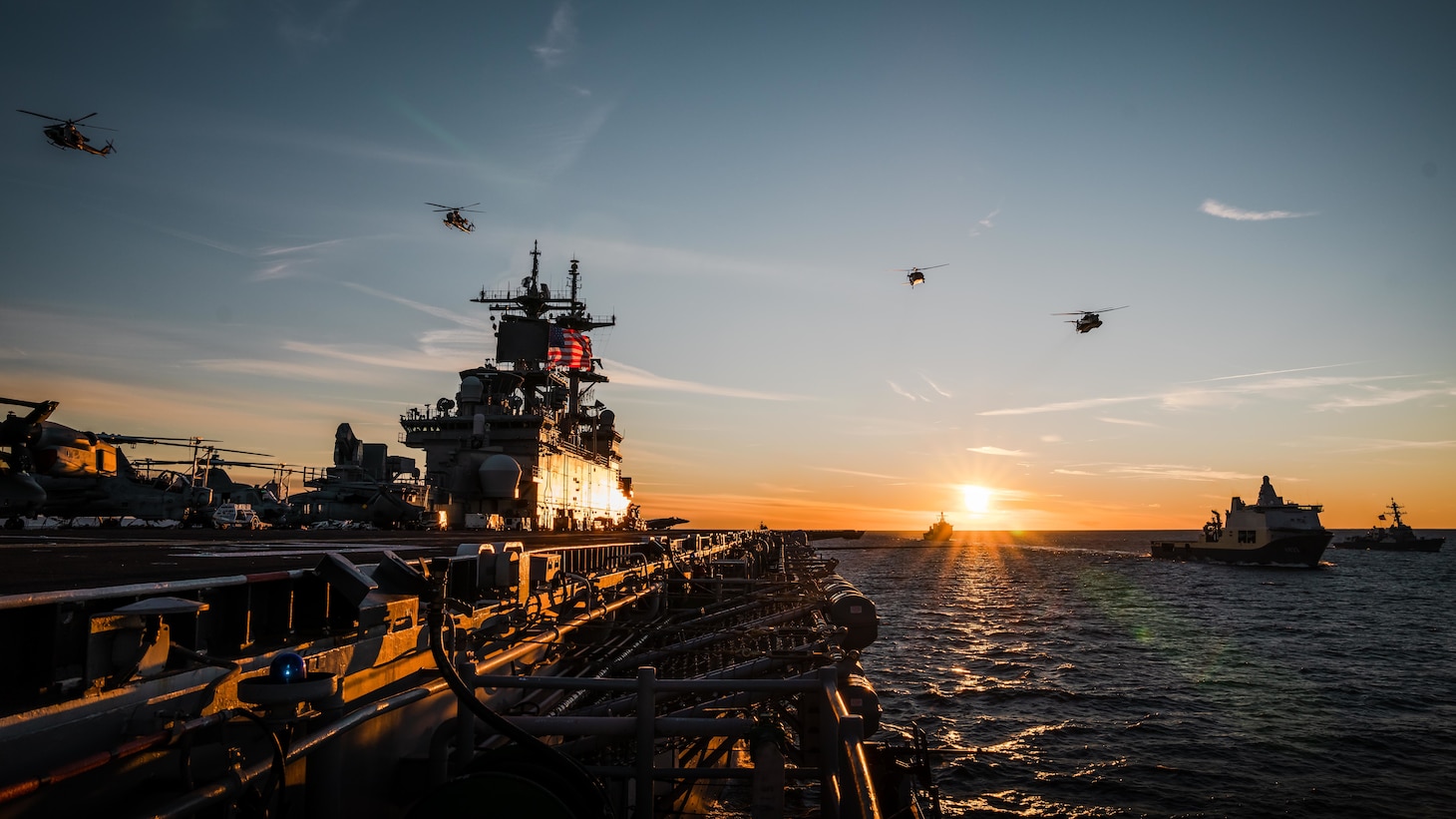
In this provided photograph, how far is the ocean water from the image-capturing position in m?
20.2

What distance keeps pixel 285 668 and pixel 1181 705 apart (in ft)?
110

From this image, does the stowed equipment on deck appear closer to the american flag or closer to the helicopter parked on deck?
the helicopter parked on deck

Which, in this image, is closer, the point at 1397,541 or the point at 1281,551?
the point at 1281,551

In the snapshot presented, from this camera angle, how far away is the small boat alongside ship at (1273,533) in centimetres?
10119

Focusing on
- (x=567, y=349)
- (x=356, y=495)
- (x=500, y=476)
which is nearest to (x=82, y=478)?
(x=356, y=495)

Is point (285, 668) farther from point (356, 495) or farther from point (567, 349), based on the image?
point (567, 349)

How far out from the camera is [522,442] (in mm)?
55375

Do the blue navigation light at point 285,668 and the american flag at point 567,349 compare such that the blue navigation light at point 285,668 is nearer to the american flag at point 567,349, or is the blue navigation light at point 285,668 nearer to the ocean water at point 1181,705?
the ocean water at point 1181,705

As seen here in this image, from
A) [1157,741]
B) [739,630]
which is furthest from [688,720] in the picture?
[1157,741]

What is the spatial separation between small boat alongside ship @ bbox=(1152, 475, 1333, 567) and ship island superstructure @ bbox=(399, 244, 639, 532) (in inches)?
3458

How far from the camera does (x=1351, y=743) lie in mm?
24453

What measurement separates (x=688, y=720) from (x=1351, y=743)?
96.6ft

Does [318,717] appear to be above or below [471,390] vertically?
below

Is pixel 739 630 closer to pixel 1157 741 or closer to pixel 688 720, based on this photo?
pixel 688 720
